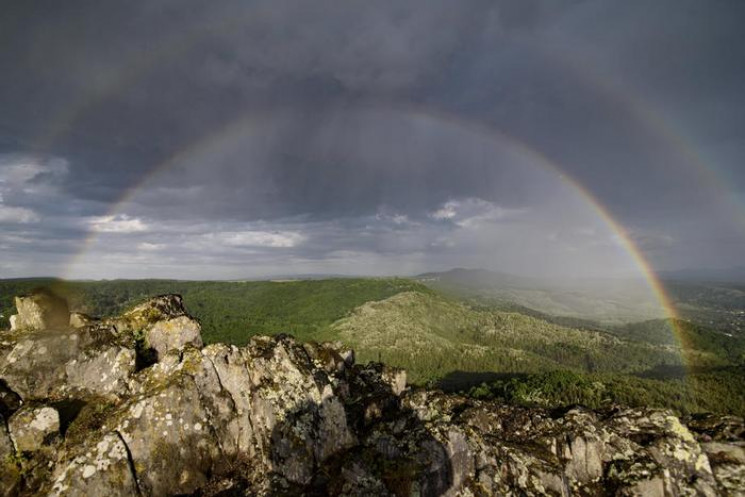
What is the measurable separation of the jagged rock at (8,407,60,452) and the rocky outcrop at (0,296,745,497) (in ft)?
0.15

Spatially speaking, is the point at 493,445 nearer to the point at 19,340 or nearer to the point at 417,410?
the point at 417,410

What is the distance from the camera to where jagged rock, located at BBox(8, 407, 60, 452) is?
17.8 metres

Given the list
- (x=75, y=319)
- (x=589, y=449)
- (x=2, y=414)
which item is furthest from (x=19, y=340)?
(x=589, y=449)

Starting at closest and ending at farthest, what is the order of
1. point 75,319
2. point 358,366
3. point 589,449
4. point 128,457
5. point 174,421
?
point 128,457
point 174,421
point 589,449
point 75,319
point 358,366

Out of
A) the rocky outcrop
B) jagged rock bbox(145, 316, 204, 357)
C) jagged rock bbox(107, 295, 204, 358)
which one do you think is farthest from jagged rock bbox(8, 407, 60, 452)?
jagged rock bbox(145, 316, 204, 357)

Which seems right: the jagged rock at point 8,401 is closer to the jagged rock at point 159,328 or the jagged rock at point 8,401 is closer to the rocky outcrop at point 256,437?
the rocky outcrop at point 256,437

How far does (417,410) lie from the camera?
25938 mm

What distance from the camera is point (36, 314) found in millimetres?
25109

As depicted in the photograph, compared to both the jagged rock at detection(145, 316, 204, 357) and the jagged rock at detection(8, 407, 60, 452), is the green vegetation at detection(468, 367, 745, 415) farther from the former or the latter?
the jagged rock at detection(8, 407, 60, 452)

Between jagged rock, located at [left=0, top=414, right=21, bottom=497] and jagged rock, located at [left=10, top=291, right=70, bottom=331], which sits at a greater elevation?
jagged rock, located at [left=10, top=291, right=70, bottom=331]

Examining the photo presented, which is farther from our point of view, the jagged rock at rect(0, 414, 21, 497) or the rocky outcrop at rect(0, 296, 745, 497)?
the rocky outcrop at rect(0, 296, 745, 497)

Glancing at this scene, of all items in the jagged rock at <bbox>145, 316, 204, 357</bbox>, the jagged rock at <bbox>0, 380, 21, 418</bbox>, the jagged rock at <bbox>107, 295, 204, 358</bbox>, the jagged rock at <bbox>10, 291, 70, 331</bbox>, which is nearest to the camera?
the jagged rock at <bbox>0, 380, 21, 418</bbox>

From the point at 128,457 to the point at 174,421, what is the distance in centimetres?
234

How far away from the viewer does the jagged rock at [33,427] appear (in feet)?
58.3
